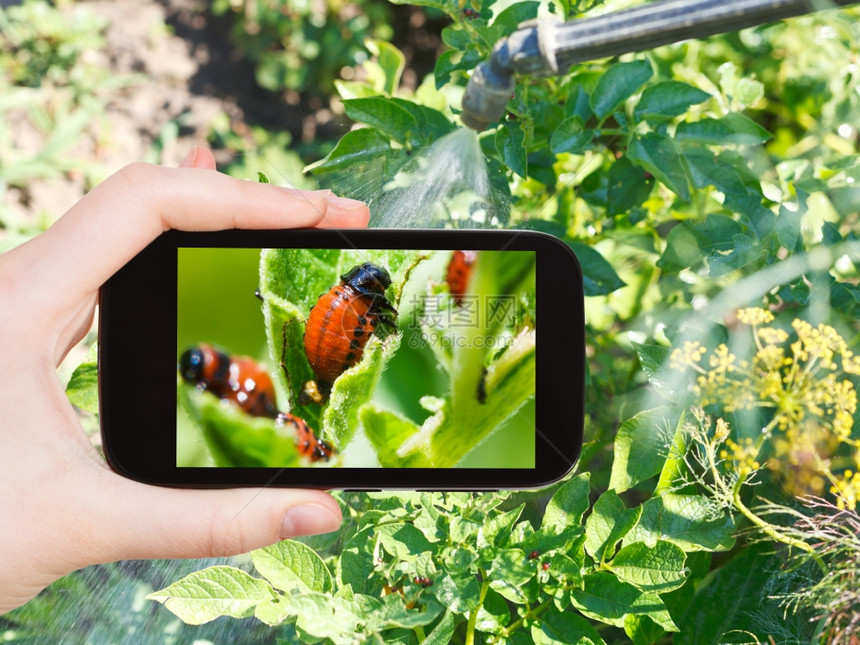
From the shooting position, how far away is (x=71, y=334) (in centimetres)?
86

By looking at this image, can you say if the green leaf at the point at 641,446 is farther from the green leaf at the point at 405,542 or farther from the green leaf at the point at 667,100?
the green leaf at the point at 667,100

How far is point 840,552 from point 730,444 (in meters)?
0.15

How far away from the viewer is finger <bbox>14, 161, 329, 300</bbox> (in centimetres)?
72

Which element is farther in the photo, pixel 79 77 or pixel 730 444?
pixel 79 77

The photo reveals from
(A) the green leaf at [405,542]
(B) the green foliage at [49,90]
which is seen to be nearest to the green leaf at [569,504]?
(A) the green leaf at [405,542]

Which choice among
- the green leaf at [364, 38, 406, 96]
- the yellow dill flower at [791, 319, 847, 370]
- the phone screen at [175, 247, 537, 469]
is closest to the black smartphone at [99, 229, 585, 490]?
the phone screen at [175, 247, 537, 469]

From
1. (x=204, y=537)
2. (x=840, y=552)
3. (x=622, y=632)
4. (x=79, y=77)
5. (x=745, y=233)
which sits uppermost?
(x=79, y=77)

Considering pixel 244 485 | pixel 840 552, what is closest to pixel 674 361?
pixel 840 552

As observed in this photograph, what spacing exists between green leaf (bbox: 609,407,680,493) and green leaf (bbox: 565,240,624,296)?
17cm

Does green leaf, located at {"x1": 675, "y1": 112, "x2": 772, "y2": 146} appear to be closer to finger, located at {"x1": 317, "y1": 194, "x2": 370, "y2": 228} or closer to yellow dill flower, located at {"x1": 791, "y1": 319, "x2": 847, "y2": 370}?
yellow dill flower, located at {"x1": 791, "y1": 319, "x2": 847, "y2": 370}

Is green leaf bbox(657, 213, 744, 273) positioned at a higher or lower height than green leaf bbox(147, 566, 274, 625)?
higher

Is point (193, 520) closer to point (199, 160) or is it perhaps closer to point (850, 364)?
point (199, 160)

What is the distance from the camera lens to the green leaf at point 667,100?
79 centimetres

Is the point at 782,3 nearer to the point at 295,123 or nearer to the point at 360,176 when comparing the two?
the point at 360,176
